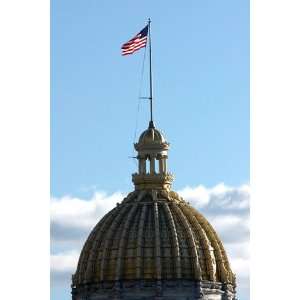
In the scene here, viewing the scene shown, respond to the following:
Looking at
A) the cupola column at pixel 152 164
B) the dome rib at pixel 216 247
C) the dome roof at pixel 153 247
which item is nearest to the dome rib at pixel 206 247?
the dome roof at pixel 153 247

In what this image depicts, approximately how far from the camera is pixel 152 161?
140m

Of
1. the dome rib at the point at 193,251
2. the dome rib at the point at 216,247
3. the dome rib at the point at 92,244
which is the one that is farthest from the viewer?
the dome rib at the point at 216,247

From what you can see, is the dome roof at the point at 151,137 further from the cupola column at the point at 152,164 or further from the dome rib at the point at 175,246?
the dome rib at the point at 175,246

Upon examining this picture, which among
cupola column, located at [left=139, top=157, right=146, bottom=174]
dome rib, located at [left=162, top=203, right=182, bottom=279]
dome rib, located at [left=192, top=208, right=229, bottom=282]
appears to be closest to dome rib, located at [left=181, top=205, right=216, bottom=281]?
dome rib, located at [left=192, top=208, right=229, bottom=282]

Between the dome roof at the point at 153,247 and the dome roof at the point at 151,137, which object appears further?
the dome roof at the point at 151,137

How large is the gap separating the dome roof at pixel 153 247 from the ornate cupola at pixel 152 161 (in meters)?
2.44

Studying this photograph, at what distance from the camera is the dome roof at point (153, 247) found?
133625 mm

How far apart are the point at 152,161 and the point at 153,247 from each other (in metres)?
9.59

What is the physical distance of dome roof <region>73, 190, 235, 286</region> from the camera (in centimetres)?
13362

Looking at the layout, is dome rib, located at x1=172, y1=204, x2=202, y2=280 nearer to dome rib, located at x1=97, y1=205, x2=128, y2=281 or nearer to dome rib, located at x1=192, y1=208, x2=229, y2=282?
dome rib, located at x1=192, y1=208, x2=229, y2=282

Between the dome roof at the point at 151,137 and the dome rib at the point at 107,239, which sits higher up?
the dome roof at the point at 151,137

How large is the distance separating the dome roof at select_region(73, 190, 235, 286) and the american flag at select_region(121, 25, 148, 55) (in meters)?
22.9
